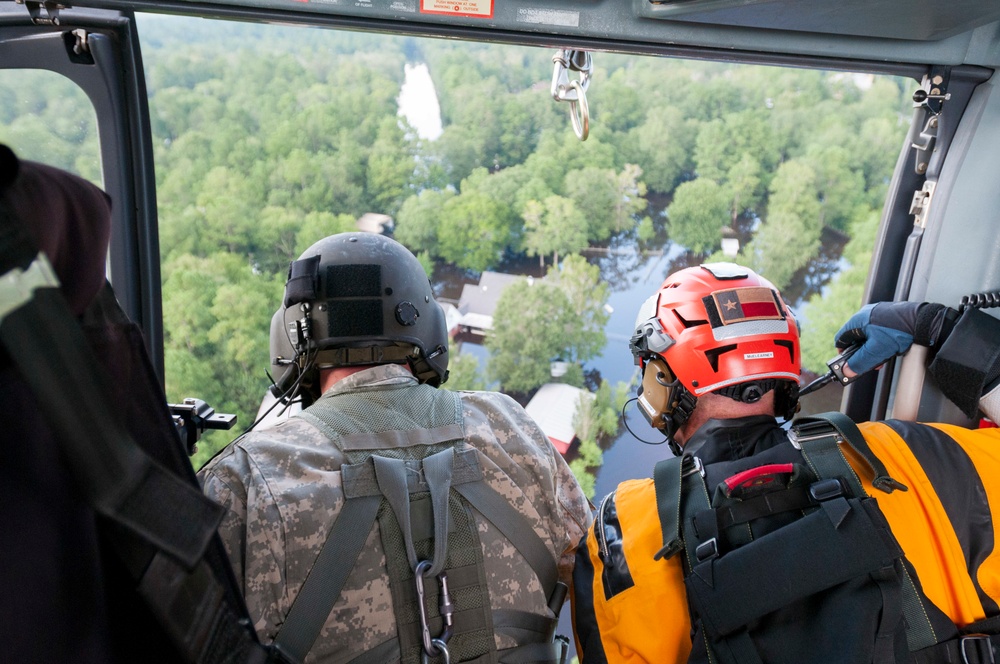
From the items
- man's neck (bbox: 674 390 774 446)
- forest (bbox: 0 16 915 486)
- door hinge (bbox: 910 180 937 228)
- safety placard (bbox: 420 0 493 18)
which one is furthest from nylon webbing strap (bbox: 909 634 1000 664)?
forest (bbox: 0 16 915 486)

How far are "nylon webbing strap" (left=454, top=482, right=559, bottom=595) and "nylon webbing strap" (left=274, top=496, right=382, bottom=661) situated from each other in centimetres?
22

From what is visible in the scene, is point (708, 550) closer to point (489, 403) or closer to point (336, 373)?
point (489, 403)

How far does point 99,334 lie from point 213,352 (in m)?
1.99

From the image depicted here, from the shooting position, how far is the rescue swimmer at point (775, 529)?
125 centimetres

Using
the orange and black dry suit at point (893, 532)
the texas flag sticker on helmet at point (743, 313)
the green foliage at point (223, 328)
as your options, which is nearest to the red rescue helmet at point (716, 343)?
the texas flag sticker on helmet at point (743, 313)

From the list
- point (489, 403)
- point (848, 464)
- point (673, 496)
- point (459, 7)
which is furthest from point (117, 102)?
point (848, 464)

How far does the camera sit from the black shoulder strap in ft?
1.78

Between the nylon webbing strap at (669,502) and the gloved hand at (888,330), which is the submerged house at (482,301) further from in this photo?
the nylon webbing strap at (669,502)

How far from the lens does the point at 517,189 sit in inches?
117

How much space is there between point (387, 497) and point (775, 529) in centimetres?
77

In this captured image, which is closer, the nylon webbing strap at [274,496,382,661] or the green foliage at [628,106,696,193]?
the nylon webbing strap at [274,496,382,661]

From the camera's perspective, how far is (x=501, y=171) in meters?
2.95

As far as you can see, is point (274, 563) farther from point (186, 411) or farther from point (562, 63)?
point (562, 63)

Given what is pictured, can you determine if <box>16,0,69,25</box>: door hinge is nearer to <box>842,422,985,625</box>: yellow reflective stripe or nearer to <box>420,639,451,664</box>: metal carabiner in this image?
<box>420,639,451,664</box>: metal carabiner
